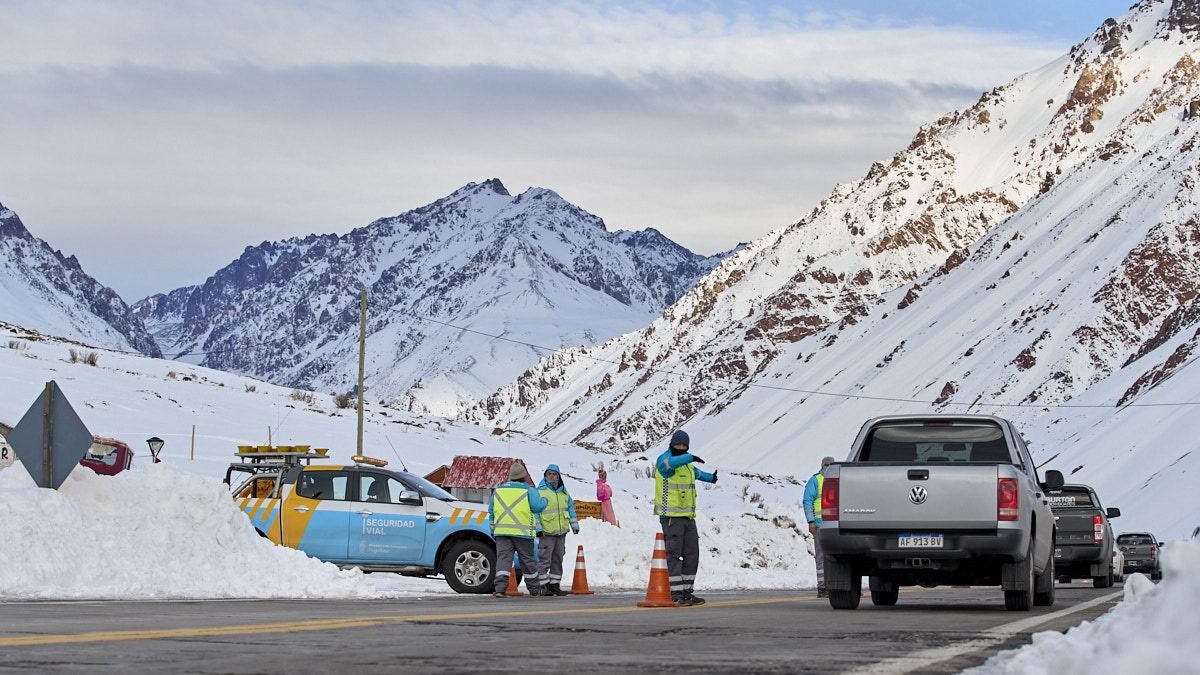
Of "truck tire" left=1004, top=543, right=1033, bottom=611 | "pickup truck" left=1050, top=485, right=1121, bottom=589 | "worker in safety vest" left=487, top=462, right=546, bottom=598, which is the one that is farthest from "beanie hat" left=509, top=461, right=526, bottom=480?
"pickup truck" left=1050, top=485, right=1121, bottom=589

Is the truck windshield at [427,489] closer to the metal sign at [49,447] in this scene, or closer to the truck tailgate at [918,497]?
the metal sign at [49,447]

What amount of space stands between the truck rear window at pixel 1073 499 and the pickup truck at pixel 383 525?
9.96 metres

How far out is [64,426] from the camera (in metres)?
19.2

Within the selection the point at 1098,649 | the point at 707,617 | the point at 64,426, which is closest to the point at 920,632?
the point at 707,617

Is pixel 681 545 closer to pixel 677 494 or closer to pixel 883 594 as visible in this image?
pixel 677 494

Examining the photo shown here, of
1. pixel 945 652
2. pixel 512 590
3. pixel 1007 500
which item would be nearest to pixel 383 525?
pixel 512 590

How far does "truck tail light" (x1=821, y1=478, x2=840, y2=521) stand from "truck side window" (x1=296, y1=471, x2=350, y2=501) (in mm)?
8653

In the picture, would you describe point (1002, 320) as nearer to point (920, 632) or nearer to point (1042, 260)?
point (1042, 260)

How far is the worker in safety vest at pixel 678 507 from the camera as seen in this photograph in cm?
1762

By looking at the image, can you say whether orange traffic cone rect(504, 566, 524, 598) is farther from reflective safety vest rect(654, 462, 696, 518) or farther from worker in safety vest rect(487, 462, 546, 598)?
reflective safety vest rect(654, 462, 696, 518)

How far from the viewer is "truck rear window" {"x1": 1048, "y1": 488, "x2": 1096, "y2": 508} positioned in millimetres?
26844

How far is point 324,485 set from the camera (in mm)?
22422

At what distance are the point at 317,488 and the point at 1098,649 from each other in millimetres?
16420

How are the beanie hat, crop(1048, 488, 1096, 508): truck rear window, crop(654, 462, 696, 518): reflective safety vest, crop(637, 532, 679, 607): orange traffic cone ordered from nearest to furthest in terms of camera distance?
crop(637, 532, 679, 607): orange traffic cone, crop(654, 462, 696, 518): reflective safety vest, the beanie hat, crop(1048, 488, 1096, 508): truck rear window
